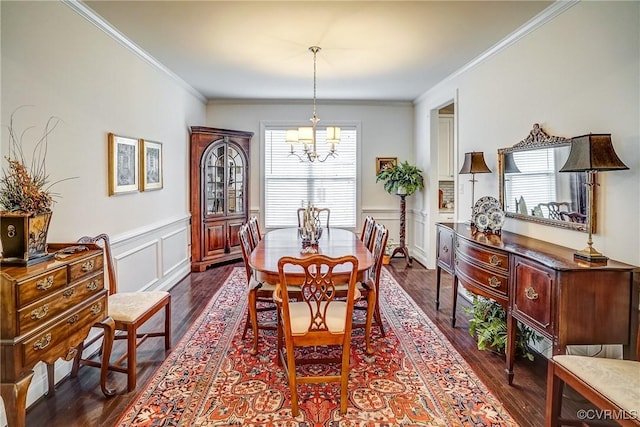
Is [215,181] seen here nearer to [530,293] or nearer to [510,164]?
[510,164]

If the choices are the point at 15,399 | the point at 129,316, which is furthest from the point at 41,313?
the point at 129,316

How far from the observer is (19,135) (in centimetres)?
221

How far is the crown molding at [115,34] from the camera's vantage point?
2.74m

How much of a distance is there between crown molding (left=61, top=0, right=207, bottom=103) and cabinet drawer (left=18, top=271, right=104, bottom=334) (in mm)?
1989

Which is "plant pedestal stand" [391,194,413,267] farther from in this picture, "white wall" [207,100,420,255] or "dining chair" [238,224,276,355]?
"dining chair" [238,224,276,355]

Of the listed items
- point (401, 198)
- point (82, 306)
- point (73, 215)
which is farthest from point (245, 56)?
point (401, 198)

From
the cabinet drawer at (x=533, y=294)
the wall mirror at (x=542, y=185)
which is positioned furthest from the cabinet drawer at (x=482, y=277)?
the wall mirror at (x=542, y=185)

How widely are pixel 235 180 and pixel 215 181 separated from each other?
38 cm

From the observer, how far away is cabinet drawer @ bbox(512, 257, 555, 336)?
2123 mm

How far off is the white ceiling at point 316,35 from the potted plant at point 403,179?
137cm

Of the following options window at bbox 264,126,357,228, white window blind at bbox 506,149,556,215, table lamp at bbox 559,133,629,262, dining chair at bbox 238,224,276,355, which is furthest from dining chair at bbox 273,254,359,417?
window at bbox 264,126,357,228

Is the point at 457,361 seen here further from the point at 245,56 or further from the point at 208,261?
the point at 208,261

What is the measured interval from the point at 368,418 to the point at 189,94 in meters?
4.87

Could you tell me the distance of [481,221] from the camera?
3.26m
